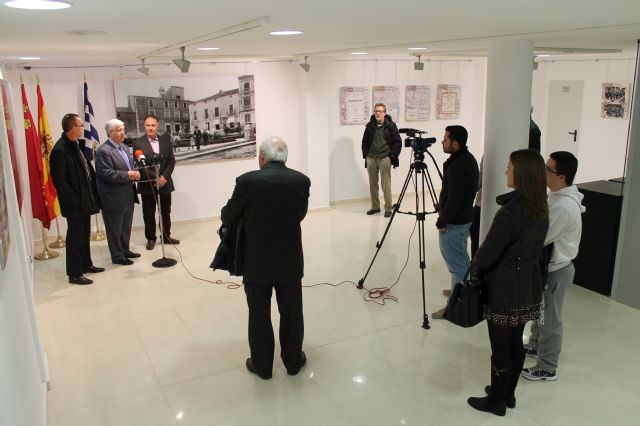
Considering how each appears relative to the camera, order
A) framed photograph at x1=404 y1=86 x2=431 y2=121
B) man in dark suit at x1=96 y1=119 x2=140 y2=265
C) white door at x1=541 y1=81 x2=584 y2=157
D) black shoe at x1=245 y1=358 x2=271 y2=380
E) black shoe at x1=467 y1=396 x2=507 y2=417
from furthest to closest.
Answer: white door at x1=541 y1=81 x2=584 y2=157 < framed photograph at x1=404 y1=86 x2=431 y2=121 < man in dark suit at x1=96 y1=119 x2=140 y2=265 < black shoe at x1=245 y1=358 x2=271 y2=380 < black shoe at x1=467 y1=396 x2=507 y2=417

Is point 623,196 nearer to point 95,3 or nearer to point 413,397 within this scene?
point 413,397

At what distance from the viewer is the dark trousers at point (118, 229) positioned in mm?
5785

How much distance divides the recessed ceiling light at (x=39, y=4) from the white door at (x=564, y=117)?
9.00 meters

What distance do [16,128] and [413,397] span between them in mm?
5419

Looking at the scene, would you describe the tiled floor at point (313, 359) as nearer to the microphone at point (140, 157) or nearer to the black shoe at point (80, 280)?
the black shoe at point (80, 280)

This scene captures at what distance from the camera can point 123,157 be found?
5750 millimetres

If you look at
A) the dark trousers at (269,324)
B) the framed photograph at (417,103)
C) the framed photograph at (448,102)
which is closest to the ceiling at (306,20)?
the dark trousers at (269,324)

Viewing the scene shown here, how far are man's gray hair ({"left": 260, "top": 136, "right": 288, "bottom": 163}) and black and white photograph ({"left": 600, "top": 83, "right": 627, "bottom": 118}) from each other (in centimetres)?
725

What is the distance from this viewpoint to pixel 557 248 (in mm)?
3256

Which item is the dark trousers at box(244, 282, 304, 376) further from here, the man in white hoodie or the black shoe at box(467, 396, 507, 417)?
the man in white hoodie

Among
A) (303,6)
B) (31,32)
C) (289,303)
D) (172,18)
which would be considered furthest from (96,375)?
(303,6)

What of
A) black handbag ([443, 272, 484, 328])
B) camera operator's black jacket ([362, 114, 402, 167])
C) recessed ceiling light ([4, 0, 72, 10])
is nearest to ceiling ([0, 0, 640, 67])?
recessed ceiling light ([4, 0, 72, 10])

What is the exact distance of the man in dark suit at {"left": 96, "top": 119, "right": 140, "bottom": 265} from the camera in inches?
220

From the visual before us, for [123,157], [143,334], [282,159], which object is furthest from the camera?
[123,157]
